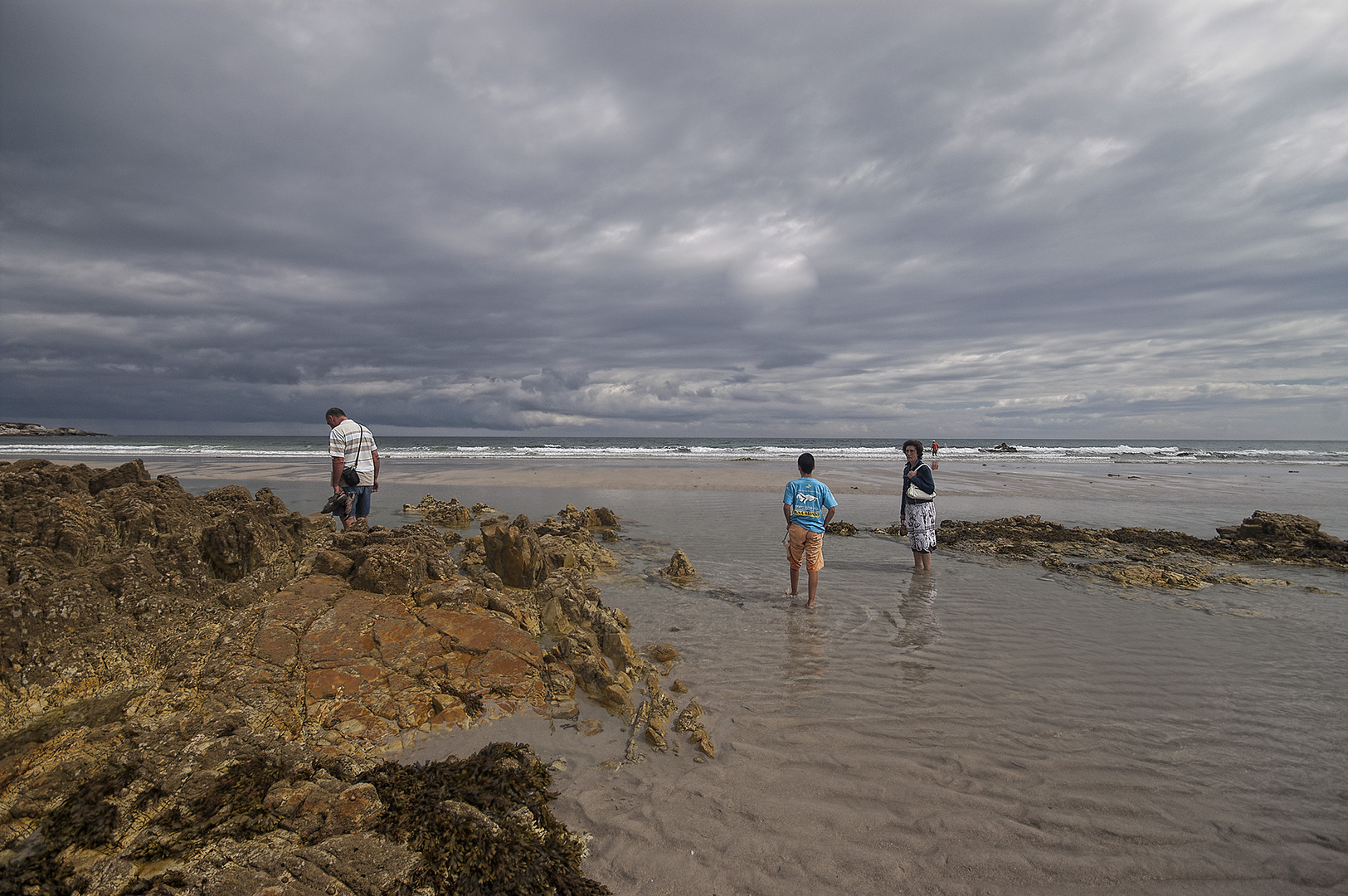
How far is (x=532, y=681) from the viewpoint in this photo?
474 centimetres

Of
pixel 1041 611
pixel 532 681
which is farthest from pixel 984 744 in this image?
pixel 1041 611

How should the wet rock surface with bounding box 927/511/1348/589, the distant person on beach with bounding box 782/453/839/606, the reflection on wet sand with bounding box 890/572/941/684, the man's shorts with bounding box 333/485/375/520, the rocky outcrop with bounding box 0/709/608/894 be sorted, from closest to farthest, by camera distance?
the rocky outcrop with bounding box 0/709/608/894, the reflection on wet sand with bounding box 890/572/941/684, the distant person on beach with bounding box 782/453/839/606, the man's shorts with bounding box 333/485/375/520, the wet rock surface with bounding box 927/511/1348/589

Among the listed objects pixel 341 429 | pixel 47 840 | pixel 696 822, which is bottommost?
pixel 696 822

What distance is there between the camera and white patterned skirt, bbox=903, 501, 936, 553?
9594 millimetres

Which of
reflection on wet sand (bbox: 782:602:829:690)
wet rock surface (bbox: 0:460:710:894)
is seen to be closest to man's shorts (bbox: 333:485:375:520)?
wet rock surface (bbox: 0:460:710:894)

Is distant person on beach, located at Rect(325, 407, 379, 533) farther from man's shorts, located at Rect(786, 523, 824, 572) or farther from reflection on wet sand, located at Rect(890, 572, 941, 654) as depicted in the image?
reflection on wet sand, located at Rect(890, 572, 941, 654)

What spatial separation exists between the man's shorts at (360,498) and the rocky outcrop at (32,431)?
10009 centimetres

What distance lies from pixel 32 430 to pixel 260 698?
11443 centimetres

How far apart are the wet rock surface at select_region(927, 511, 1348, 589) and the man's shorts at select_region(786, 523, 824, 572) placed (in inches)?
210

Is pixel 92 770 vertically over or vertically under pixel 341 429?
under

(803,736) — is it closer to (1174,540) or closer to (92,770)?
(92,770)

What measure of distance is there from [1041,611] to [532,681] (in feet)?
22.6

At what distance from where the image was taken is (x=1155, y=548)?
1165 centimetres

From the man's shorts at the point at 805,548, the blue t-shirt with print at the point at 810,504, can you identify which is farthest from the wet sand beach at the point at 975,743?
the blue t-shirt with print at the point at 810,504
